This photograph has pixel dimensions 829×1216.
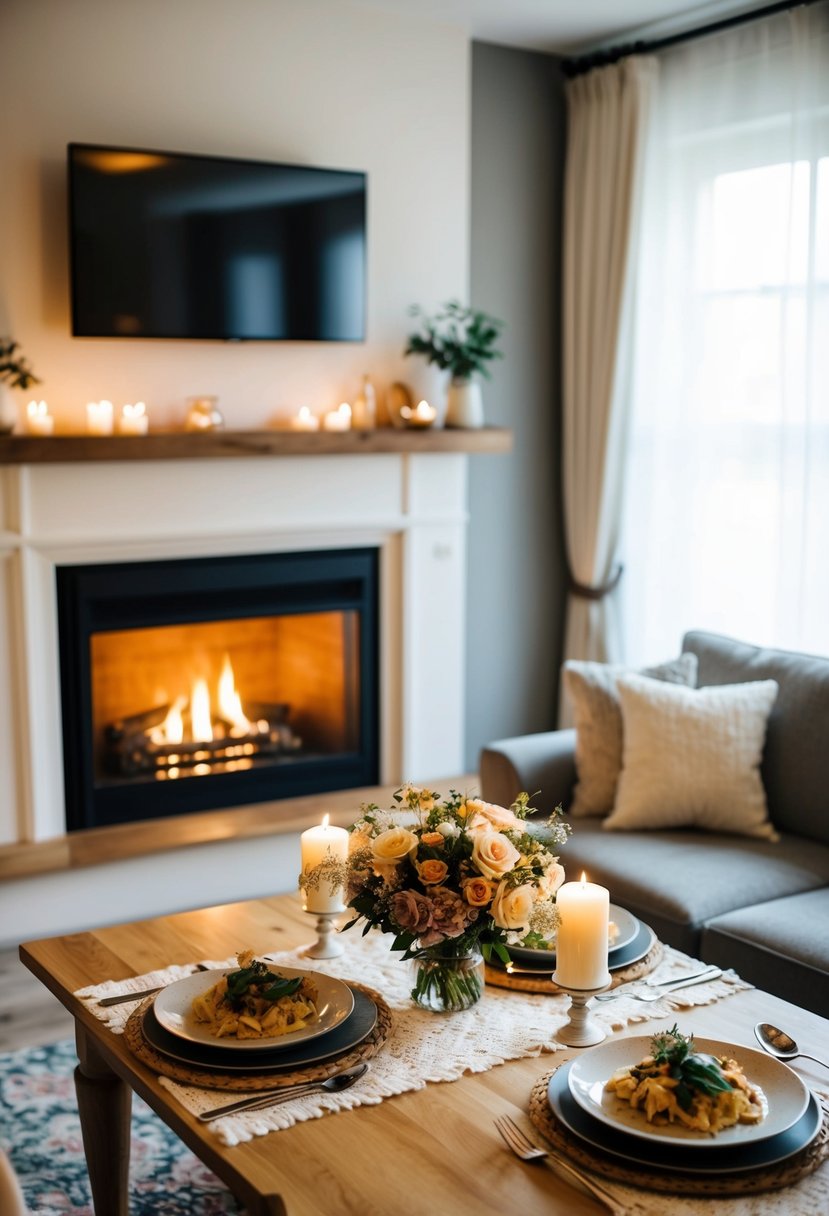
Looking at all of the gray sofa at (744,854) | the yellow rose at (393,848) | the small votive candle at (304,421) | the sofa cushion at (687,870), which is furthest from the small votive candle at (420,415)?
the yellow rose at (393,848)

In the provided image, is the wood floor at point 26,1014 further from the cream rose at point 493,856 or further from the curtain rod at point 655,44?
the curtain rod at point 655,44

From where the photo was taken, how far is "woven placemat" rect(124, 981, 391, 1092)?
176 centimetres

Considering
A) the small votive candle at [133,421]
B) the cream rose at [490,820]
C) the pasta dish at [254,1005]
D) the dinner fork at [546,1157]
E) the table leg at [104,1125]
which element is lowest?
the table leg at [104,1125]

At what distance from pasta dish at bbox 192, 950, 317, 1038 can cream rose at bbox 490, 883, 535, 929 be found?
0.31 metres

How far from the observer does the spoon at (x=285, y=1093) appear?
1.70 m

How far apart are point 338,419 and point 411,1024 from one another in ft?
7.92

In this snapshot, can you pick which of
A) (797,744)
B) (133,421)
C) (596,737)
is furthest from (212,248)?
(797,744)

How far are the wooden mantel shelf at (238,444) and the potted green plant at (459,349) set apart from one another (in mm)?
72

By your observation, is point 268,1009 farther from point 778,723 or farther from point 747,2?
point 747,2

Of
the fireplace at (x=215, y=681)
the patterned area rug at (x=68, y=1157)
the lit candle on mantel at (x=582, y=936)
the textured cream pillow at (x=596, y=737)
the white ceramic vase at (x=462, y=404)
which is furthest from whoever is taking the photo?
the white ceramic vase at (x=462, y=404)

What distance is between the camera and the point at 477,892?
186 cm

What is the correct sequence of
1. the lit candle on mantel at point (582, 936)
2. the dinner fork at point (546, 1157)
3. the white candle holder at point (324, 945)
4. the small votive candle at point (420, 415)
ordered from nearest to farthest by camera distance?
the dinner fork at point (546, 1157), the lit candle on mantel at point (582, 936), the white candle holder at point (324, 945), the small votive candle at point (420, 415)

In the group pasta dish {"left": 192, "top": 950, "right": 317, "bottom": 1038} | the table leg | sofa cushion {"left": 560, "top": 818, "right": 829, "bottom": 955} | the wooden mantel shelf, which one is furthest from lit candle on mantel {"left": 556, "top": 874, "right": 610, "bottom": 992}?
the wooden mantel shelf

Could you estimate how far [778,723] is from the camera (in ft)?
10.7
